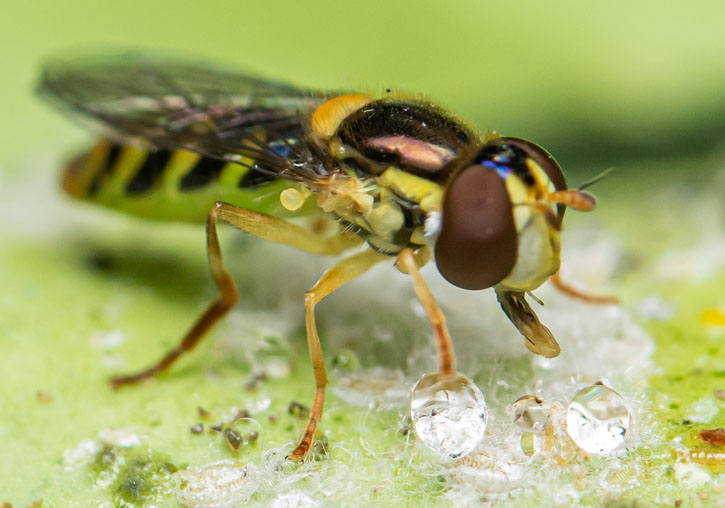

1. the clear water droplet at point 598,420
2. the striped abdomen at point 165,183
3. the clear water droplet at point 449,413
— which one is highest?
the clear water droplet at point 598,420

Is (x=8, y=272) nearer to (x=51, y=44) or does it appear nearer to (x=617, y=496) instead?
(x=51, y=44)

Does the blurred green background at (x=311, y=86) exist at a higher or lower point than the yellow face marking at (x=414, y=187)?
lower

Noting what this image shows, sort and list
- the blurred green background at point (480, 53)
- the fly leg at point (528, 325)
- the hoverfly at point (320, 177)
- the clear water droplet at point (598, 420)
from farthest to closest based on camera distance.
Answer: the blurred green background at point (480, 53), the fly leg at point (528, 325), the hoverfly at point (320, 177), the clear water droplet at point (598, 420)

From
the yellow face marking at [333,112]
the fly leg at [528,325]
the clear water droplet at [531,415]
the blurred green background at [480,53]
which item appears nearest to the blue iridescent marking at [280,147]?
the yellow face marking at [333,112]

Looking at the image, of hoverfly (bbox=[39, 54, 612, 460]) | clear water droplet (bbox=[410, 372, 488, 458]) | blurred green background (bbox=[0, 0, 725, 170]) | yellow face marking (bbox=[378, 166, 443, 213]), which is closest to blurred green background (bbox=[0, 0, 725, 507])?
blurred green background (bbox=[0, 0, 725, 170])

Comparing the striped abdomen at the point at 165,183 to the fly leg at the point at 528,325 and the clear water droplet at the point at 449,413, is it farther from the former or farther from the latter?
the clear water droplet at the point at 449,413

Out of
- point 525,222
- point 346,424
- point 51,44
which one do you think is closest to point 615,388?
point 525,222
